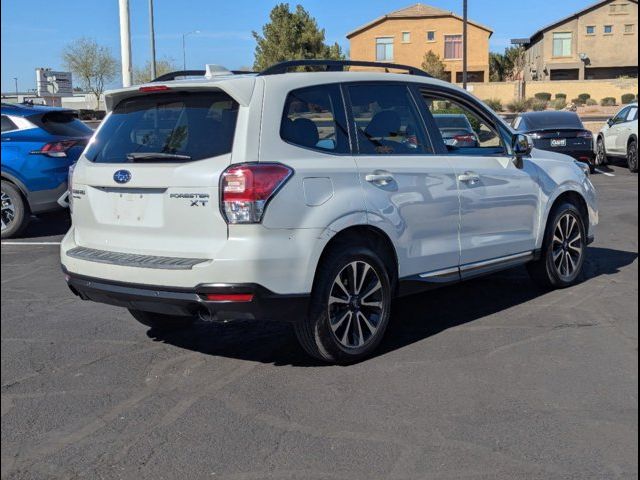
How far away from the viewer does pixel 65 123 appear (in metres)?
9.91

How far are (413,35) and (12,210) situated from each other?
60339mm

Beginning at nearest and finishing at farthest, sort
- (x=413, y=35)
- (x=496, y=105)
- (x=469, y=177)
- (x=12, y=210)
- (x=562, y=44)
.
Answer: (x=469, y=177), (x=12, y=210), (x=496, y=105), (x=413, y=35), (x=562, y=44)

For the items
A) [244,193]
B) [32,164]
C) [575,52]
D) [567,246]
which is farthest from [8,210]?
[575,52]

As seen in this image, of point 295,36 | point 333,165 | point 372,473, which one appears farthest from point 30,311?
point 295,36

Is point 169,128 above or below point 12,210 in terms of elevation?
above

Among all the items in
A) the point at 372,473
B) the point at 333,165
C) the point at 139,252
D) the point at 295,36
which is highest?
the point at 295,36

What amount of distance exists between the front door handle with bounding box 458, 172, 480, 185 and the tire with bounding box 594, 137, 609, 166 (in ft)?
49.5

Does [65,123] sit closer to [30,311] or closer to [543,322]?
[30,311]

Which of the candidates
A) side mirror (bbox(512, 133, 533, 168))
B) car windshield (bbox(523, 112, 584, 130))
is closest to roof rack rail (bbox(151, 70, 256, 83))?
side mirror (bbox(512, 133, 533, 168))

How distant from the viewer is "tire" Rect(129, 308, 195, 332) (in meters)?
5.66

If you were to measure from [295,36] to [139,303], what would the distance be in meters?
48.5

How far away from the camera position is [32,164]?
905cm

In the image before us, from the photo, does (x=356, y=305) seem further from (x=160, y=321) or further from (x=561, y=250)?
(x=561, y=250)

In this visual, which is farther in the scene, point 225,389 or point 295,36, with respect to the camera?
point 295,36
